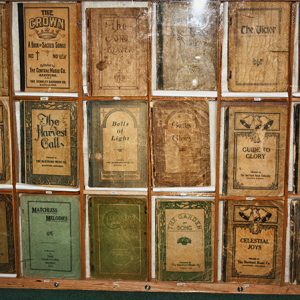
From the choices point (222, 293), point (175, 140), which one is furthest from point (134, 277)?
point (175, 140)

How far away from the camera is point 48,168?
8.42ft

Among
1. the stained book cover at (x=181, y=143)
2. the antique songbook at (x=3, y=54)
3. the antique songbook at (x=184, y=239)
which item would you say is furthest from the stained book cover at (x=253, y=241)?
the antique songbook at (x=3, y=54)

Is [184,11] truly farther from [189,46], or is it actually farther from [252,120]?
[252,120]

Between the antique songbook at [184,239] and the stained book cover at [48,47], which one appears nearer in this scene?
the stained book cover at [48,47]

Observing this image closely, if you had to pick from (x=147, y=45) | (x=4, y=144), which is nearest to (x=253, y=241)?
(x=147, y=45)

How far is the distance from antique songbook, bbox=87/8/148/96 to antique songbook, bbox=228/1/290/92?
54 centimetres

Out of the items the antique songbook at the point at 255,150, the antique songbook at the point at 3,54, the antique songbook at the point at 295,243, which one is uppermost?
the antique songbook at the point at 3,54

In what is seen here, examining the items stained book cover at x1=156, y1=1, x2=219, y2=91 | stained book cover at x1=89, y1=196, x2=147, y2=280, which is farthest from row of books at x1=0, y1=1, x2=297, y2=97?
stained book cover at x1=89, y1=196, x2=147, y2=280

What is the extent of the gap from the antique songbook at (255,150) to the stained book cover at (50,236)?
102 centimetres

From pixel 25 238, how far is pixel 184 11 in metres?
1.76

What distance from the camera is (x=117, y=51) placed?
96.6 inches

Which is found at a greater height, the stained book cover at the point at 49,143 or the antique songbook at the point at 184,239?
the stained book cover at the point at 49,143

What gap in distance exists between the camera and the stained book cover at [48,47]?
2443mm

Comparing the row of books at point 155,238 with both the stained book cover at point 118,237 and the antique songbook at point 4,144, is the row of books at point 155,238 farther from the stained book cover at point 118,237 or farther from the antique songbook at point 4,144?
the antique songbook at point 4,144
